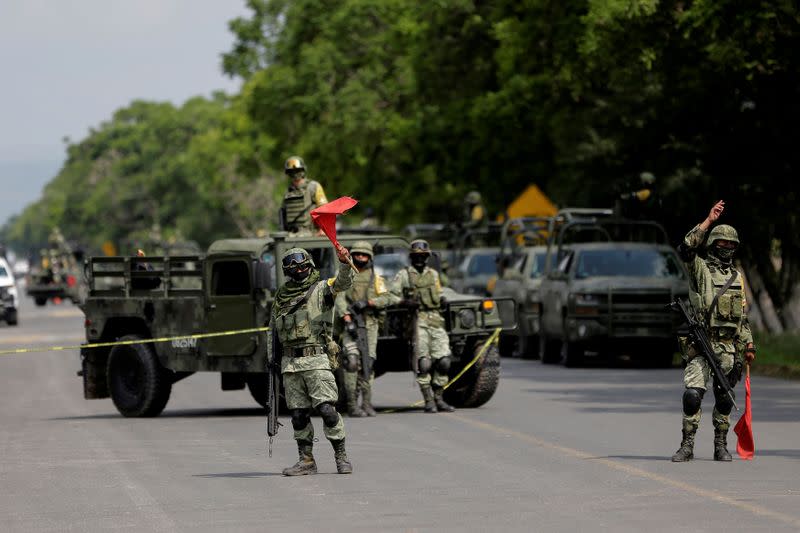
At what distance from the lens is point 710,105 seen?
33344 millimetres

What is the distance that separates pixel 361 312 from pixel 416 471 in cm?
577

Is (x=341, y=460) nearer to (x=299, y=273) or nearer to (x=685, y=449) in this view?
(x=299, y=273)

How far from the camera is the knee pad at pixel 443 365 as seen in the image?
20906mm

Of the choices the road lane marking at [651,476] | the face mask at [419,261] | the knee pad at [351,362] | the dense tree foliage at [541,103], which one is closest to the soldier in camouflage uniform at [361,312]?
the knee pad at [351,362]

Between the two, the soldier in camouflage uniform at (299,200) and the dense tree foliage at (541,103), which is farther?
the dense tree foliage at (541,103)

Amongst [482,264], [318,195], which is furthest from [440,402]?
[482,264]

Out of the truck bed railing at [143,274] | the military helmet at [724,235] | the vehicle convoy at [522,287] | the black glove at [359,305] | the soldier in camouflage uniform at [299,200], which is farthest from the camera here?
the vehicle convoy at [522,287]

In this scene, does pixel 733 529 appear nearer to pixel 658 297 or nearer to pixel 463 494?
pixel 463 494

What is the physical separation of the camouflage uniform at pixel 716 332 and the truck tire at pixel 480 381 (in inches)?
255

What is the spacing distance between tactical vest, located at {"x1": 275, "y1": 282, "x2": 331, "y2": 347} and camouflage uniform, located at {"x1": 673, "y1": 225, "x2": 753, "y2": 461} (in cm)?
274

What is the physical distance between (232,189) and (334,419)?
106257 mm

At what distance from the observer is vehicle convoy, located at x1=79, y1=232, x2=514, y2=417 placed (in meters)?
21.0

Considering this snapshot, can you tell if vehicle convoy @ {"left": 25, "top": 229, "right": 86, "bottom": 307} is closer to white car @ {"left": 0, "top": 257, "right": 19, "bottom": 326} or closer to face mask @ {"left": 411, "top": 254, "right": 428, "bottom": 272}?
white car @ {"left": 0, "top": 257, "right": 19, "bottom": 326}

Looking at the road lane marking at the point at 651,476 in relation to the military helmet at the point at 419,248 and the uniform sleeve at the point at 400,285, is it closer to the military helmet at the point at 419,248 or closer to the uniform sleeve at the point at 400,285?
the uniform sleeve at the point at 400,285
